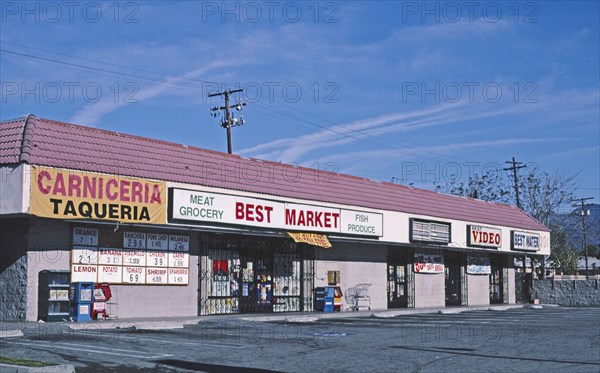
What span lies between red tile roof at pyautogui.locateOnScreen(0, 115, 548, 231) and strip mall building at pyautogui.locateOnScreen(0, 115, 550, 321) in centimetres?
5

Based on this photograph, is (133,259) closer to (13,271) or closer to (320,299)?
(13,271)

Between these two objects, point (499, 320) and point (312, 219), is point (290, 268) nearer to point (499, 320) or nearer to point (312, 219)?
point (312, 219)

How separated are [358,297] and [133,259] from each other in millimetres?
11377

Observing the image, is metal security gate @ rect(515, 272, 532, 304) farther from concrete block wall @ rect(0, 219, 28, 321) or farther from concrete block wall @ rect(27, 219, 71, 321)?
concrete block wall @ rect(0, 219, 28, 321)

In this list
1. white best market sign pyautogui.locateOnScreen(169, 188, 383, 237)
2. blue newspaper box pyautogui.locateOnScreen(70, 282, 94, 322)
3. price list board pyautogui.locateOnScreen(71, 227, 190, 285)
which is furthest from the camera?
white best market sign pyautogui.locateOnScreen(169, 188, 383, 237)

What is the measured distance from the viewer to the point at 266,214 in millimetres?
25859

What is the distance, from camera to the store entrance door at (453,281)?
38625mm

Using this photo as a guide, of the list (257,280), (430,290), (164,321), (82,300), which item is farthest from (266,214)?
(430,290)

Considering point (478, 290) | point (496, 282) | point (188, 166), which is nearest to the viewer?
point (188, 166)

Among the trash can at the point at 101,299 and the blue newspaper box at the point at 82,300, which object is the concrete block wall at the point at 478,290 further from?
the blue newspaper box at the point at 82,300

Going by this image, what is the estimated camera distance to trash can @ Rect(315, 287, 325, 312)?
29561mm

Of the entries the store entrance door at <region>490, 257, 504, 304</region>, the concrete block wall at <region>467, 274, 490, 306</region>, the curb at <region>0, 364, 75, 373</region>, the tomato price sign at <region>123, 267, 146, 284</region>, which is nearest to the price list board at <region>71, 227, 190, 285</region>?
the tomato price sign at <region>123, 267, 146, 284</region>

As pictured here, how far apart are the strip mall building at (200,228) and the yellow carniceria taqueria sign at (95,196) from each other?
33mm

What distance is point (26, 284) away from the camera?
20562 millimetres
